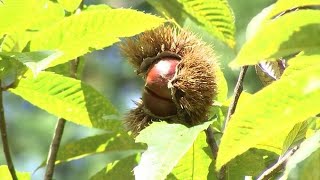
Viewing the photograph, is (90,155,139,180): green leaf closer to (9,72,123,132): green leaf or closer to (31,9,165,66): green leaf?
(9,72,123,132): green leaf

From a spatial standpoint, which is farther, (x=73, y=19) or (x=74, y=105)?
(x=74, y=105)

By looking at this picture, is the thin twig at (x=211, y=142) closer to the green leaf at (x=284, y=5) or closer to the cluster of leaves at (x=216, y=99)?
the cluster of leaves at (x=216, y=99)

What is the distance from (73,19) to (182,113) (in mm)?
369

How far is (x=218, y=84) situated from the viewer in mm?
1772

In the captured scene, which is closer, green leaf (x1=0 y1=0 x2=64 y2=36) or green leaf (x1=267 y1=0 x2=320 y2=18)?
green leaf (x1=267 y1=0 x2=320 y2=18)

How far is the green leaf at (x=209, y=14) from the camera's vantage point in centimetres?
172

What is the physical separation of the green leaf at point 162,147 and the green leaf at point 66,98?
9.5 inches

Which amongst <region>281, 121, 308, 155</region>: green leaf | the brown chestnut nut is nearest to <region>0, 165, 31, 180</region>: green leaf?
the brown chestnut nut

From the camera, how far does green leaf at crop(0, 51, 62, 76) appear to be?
1315 millimetres

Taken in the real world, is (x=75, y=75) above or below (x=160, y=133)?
below

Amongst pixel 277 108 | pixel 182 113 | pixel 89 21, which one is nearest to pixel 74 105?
pixel 182 113

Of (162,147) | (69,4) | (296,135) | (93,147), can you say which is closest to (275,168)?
(296,135)

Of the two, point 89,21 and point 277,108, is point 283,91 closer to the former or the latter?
point 277,108

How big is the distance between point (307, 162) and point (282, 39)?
0.56 ft
